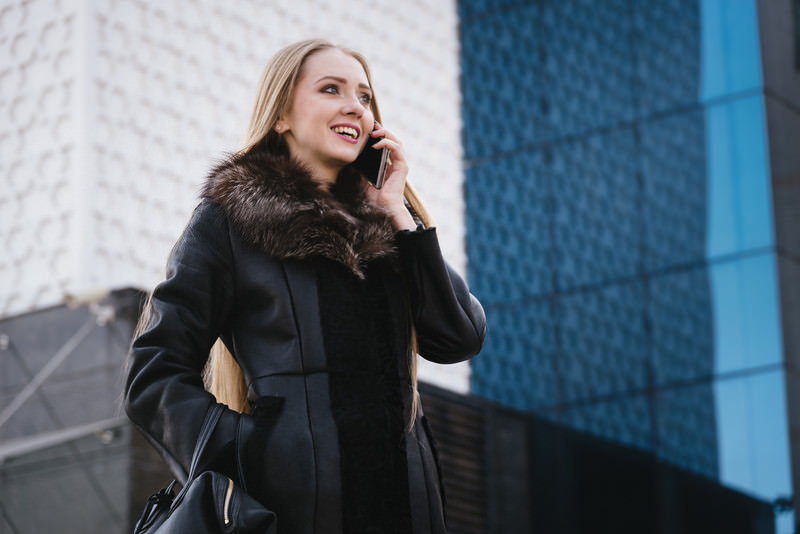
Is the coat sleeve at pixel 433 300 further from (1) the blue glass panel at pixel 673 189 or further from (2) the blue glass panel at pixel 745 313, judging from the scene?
(1) the blue glass panel at pixel 673 189

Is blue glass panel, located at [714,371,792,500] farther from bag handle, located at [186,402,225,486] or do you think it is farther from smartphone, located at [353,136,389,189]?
bag handle, located at [186,402,225,486]

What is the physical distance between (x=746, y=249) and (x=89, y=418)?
7.97 metres

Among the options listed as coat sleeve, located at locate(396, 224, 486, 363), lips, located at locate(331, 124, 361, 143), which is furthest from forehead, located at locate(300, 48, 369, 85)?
coat sleeve, located at locate(396, 224, 486, 363)

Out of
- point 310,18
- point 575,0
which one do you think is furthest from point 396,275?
point 310,18

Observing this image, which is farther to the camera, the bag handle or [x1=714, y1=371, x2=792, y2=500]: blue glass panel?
[x1=714, y1=371, x2=792, y2=500]: blue glass panel

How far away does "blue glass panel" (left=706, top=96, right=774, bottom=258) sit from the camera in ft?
51.0

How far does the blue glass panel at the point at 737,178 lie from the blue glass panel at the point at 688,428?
5.94 feet

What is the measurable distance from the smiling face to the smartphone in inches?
1.0

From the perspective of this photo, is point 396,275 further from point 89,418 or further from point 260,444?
point 89,418

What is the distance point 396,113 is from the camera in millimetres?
22016

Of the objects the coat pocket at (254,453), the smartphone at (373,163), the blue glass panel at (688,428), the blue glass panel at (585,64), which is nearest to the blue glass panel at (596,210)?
the blue glass panel at (585,64)

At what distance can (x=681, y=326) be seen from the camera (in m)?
16.5

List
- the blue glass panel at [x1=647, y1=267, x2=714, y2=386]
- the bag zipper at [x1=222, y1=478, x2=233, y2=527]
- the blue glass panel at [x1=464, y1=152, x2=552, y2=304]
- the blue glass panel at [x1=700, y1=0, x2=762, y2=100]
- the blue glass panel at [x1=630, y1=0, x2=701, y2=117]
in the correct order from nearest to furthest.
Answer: the bag zipper at [x1=222, y1=478, x2=233, y2=527] < the blue glass panel at [x1=700, y1=0, x2=762, y2=100] < the blue glass panel at [x1=647, y1=267, x2=714, y2=386] < the blue glass panel at [x1=630, y1=0, x2=701, y2=117] < the blue glass panel at [x1=464, y1=152, x2=552, y2=304]

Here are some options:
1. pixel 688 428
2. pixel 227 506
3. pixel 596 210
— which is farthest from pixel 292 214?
pixel 596 210
